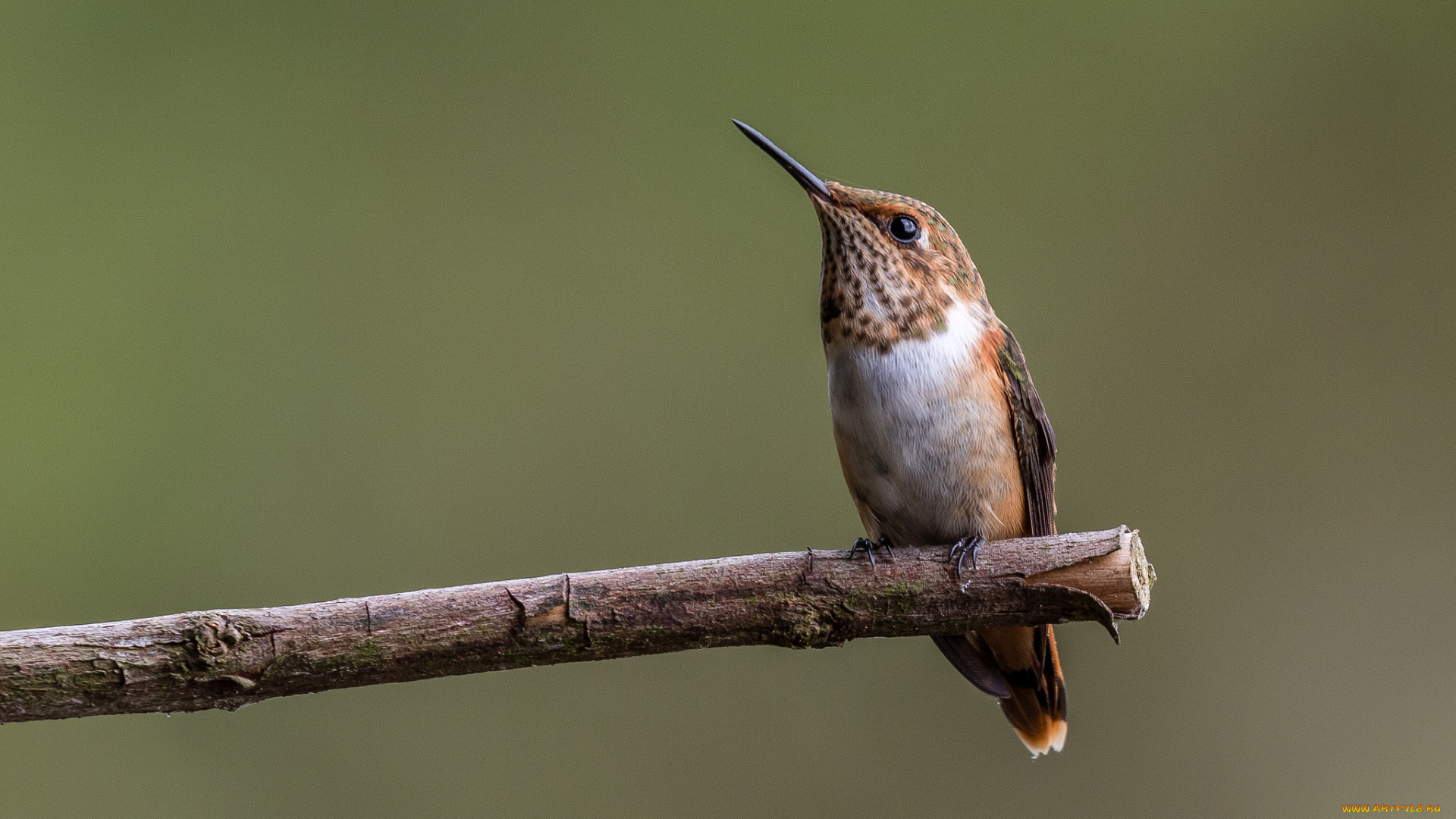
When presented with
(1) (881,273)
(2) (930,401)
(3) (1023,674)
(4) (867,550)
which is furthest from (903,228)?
(3) (1023,674)

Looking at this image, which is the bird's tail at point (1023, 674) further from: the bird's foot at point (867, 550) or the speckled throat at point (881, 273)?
the speckled throat at point (881, 273)

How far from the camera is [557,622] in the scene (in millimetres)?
1295

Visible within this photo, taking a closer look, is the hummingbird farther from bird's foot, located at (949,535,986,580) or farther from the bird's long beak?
bird's foot, located at (949,535,986,580)

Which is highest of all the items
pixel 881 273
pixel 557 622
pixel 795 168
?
pixel 795 168

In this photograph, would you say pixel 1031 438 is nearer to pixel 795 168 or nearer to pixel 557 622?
pixel 795 168

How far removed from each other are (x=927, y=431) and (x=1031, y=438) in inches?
8.8

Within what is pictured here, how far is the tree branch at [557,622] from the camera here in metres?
1.22

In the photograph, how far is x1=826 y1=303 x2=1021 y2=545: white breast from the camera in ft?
5.29

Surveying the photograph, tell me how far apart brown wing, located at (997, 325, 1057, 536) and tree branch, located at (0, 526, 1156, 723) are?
→ 1.23 ft

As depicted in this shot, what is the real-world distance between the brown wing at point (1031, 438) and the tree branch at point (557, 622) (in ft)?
1.23

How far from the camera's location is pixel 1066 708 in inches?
73.4

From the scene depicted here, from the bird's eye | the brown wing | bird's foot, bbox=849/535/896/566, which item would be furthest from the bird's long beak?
bird's foot, bbox=849/535/896/566

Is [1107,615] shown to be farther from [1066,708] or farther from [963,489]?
[1066,708]

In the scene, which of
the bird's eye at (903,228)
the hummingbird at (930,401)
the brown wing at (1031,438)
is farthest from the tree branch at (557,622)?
the bird's eye at (903,228)
